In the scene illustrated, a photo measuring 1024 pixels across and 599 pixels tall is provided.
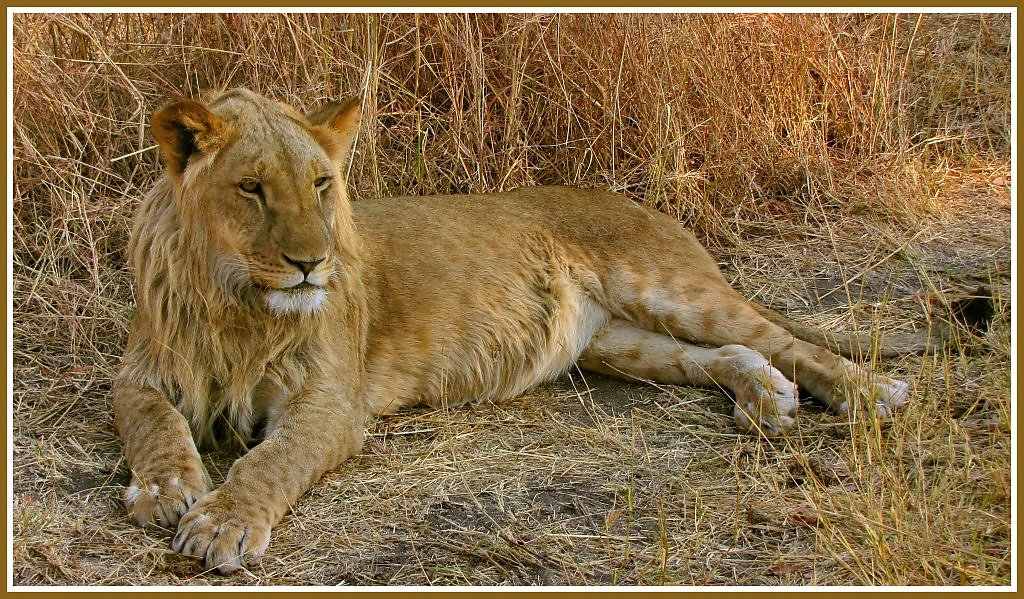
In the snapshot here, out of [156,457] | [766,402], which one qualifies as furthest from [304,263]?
[766,402]

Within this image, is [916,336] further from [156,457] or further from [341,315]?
[156,457]

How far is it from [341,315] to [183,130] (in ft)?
2.79

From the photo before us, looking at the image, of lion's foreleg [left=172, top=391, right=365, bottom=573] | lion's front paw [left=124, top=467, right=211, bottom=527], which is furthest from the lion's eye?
lion's front paw [left=124, top=467, right=211, bottom=527]

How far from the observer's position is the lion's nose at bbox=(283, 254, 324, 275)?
3498 mm

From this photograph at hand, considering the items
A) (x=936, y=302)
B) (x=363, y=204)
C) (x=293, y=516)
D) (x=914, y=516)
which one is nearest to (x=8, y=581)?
(x=293, y=516)

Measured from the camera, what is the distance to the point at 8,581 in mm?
3025

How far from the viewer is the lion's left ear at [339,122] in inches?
154

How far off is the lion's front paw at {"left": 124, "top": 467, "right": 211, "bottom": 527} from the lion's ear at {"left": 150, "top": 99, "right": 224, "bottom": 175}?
976mm

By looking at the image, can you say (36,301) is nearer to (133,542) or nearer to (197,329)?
(197,329)

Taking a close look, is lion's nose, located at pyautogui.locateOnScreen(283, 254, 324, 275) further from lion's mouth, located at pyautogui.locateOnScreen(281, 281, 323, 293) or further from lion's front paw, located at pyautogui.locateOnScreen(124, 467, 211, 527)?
lion's front paw, located at pyautogui.locateOnScreen(124, 467, 211, 527)

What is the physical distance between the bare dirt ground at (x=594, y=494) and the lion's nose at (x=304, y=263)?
2.46 ft

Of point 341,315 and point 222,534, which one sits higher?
point 341,315

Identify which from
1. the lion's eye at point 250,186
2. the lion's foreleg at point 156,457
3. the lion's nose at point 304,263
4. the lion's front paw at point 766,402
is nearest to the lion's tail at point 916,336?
the lion's front paw at point 766,402

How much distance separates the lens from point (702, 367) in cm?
456
